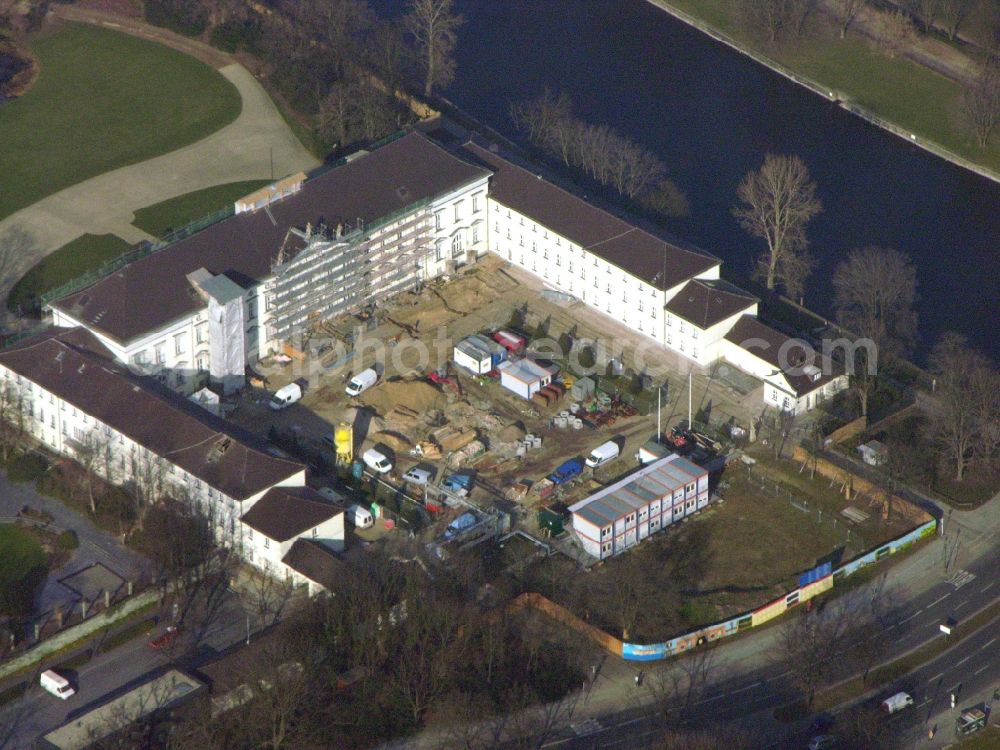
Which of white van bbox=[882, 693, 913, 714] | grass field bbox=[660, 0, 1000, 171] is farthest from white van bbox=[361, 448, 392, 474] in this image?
grass field bbox=[660, 0, 1000, 171]

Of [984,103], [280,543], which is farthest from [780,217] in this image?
[280,543]

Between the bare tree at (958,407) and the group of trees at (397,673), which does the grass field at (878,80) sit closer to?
the bare tree at (958,407)

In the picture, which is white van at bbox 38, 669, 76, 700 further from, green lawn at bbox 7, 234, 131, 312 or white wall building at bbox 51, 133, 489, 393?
green lawn at bbox 7, 234, 131, 312

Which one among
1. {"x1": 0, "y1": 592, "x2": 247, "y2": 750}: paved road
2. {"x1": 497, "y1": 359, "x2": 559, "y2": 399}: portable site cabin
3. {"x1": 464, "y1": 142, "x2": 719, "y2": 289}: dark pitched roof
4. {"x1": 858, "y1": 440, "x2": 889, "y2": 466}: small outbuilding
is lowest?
{"x1": 0, "y1": 592, "x2": 247, "y2": 750}: paved road

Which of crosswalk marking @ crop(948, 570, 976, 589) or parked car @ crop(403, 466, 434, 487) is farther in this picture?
parked car @ crop(403, 466, 434, 487)

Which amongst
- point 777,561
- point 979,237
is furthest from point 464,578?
point 979,237

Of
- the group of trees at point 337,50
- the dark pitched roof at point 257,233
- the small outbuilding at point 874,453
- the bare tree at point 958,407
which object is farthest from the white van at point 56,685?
the group of trees at point 337,50
